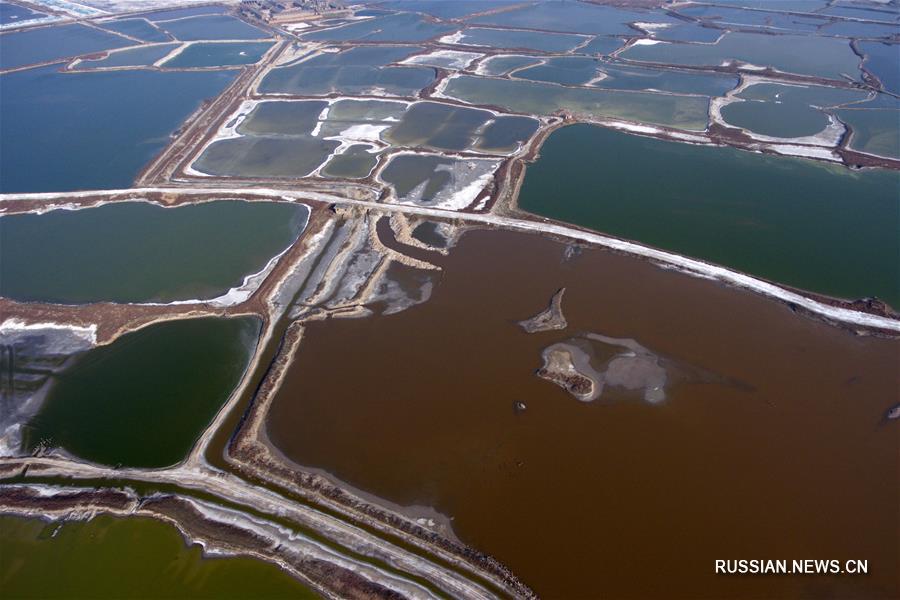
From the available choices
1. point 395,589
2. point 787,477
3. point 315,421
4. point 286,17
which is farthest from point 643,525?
point 286,17

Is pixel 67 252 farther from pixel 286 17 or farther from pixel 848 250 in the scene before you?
pixel 286 17

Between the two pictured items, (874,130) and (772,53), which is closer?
(874,130)

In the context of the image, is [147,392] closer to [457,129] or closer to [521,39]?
[457,129]

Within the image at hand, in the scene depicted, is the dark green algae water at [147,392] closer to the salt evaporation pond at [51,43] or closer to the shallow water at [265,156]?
the shallow water at [265,156]

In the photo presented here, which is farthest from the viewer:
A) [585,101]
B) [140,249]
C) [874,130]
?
[585,101]

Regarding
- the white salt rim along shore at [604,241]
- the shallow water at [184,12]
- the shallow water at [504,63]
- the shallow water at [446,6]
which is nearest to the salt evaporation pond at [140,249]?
the white salt rim along shore at [604,241]

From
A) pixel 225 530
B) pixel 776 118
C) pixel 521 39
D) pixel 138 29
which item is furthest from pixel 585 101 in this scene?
pixel 138 29
